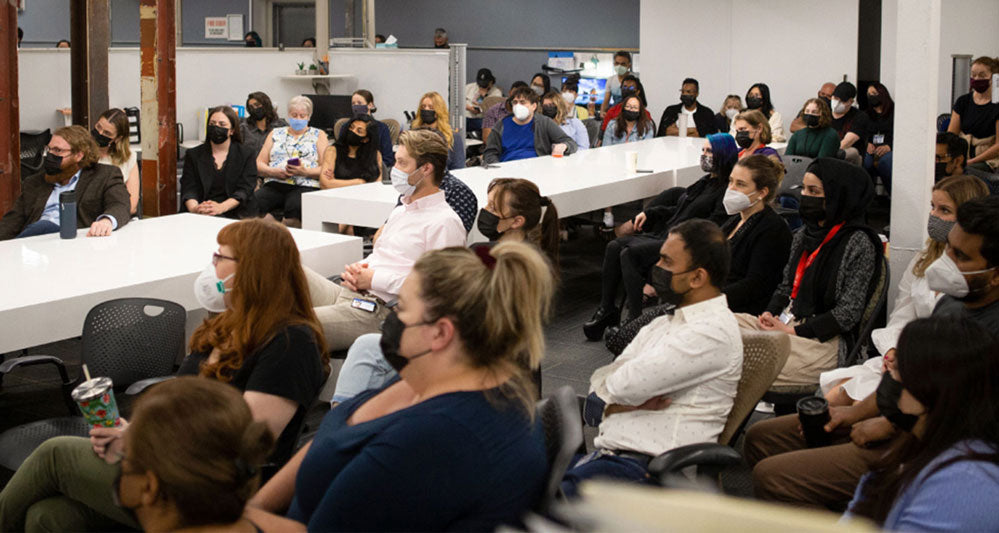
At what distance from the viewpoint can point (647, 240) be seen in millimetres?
5918

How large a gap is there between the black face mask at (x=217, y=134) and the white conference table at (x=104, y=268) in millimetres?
1015

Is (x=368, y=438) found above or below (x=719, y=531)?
below

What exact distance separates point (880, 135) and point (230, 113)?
19.6 feet

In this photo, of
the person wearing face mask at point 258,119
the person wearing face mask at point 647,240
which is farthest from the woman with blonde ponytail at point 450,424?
the person wearing face mask at point 258,119

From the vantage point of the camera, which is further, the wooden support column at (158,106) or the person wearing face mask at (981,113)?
the person wearing face mask at (981,113)

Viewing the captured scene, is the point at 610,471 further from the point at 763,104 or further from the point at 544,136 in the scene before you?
the point at 763,104

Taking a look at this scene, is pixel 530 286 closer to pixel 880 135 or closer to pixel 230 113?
pixel 230 113

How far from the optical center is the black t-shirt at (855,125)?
9.72m

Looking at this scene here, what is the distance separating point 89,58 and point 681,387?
18.1 feet

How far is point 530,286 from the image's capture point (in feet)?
7.04

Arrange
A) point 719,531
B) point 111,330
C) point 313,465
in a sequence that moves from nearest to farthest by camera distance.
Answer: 1. point 719,531
2. point 313,465
3. point 111,330

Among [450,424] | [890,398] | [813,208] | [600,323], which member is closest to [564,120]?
[600,323]

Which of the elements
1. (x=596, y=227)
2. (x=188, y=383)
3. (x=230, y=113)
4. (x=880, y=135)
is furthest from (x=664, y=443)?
(x=880, y=135)

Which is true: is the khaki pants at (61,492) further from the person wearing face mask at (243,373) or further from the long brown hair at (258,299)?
the long brown hair at (258,299)
